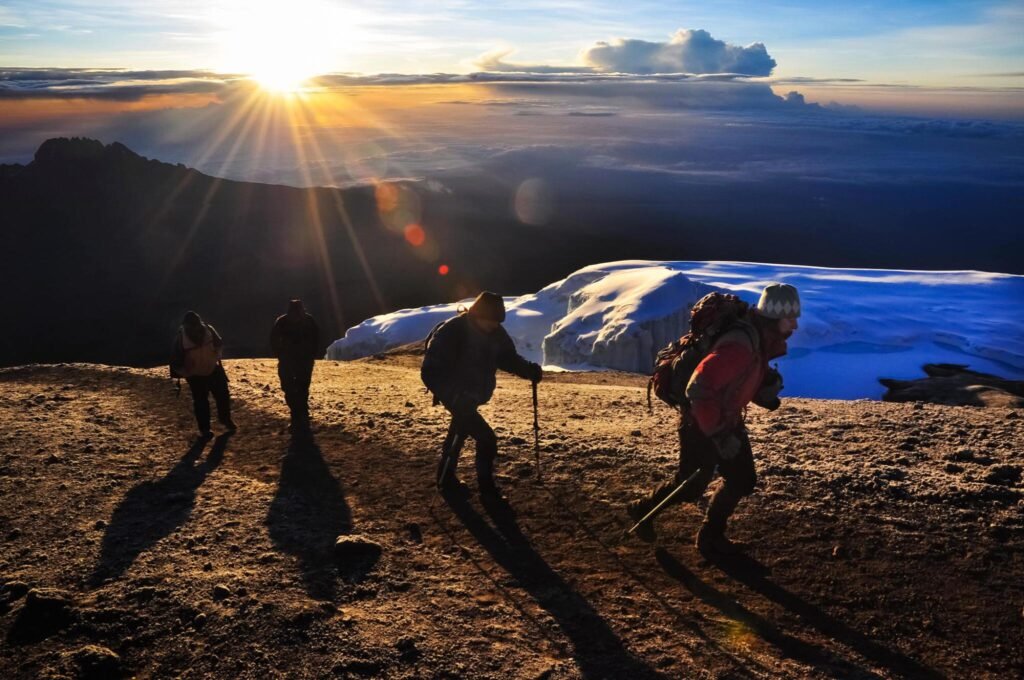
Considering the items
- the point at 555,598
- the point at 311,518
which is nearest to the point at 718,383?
the point at 555,598

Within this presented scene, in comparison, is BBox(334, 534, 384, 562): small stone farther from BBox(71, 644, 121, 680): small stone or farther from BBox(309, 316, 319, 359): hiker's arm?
BBox(309, 316, 319, 359): hiker's arm

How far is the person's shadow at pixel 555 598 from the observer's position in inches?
173

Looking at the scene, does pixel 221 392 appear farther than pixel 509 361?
Yes

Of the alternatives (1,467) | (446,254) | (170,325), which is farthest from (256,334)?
(1,467)

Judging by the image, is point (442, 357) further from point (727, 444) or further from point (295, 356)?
point (295, 356)

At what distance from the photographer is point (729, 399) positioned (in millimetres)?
4750

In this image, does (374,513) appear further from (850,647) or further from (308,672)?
(850,647)

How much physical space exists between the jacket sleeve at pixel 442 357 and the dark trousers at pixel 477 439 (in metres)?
0.28

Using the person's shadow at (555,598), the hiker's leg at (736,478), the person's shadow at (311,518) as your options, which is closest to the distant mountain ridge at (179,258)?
the person's shadow at (311,518)

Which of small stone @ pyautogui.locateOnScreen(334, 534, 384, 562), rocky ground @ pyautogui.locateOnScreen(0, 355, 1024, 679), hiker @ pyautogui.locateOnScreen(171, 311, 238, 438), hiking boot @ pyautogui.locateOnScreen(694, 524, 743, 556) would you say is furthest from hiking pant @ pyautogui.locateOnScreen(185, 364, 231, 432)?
hiking boot @ pyautogui.locateOnScreen(694, 524, 743, 556)

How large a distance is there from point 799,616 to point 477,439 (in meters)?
3.03

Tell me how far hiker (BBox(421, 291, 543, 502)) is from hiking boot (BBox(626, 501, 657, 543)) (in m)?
1.35

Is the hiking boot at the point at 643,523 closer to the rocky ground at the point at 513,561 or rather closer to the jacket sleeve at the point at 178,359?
the rocky ground at the point at 513,561

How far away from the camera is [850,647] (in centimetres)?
451
